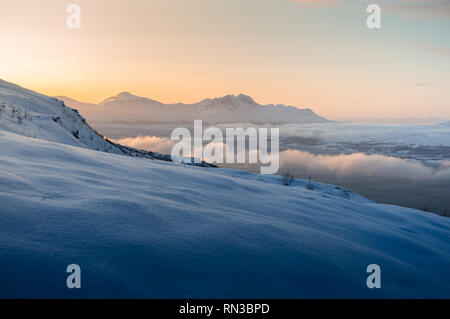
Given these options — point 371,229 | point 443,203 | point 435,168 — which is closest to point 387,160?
point 435,168

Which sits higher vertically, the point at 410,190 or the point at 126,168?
the point at 126,168

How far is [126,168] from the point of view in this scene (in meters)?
4.85

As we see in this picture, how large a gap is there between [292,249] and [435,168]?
8813 centimetres

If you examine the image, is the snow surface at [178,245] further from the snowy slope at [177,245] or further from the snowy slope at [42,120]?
the snowy slope at [42,120]

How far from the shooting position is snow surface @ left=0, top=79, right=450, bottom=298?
5.56 ft

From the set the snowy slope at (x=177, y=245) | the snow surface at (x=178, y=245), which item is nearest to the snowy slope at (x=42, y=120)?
the snow surface at (x=178, y=245)

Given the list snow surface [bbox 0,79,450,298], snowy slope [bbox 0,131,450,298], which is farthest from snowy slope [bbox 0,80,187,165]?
snowy slope [bbox 0,131,450,298]

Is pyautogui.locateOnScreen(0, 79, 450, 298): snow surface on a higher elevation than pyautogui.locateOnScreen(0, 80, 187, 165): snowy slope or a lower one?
lower

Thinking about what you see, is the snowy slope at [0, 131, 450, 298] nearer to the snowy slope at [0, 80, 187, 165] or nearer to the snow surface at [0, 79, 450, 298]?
the snow surface at [0, 79, 450, 298]

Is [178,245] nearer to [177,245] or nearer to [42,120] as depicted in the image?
[177,245]

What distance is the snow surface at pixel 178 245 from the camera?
5.56 ft

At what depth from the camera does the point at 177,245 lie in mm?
2123

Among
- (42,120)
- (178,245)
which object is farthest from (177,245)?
(42,120)
